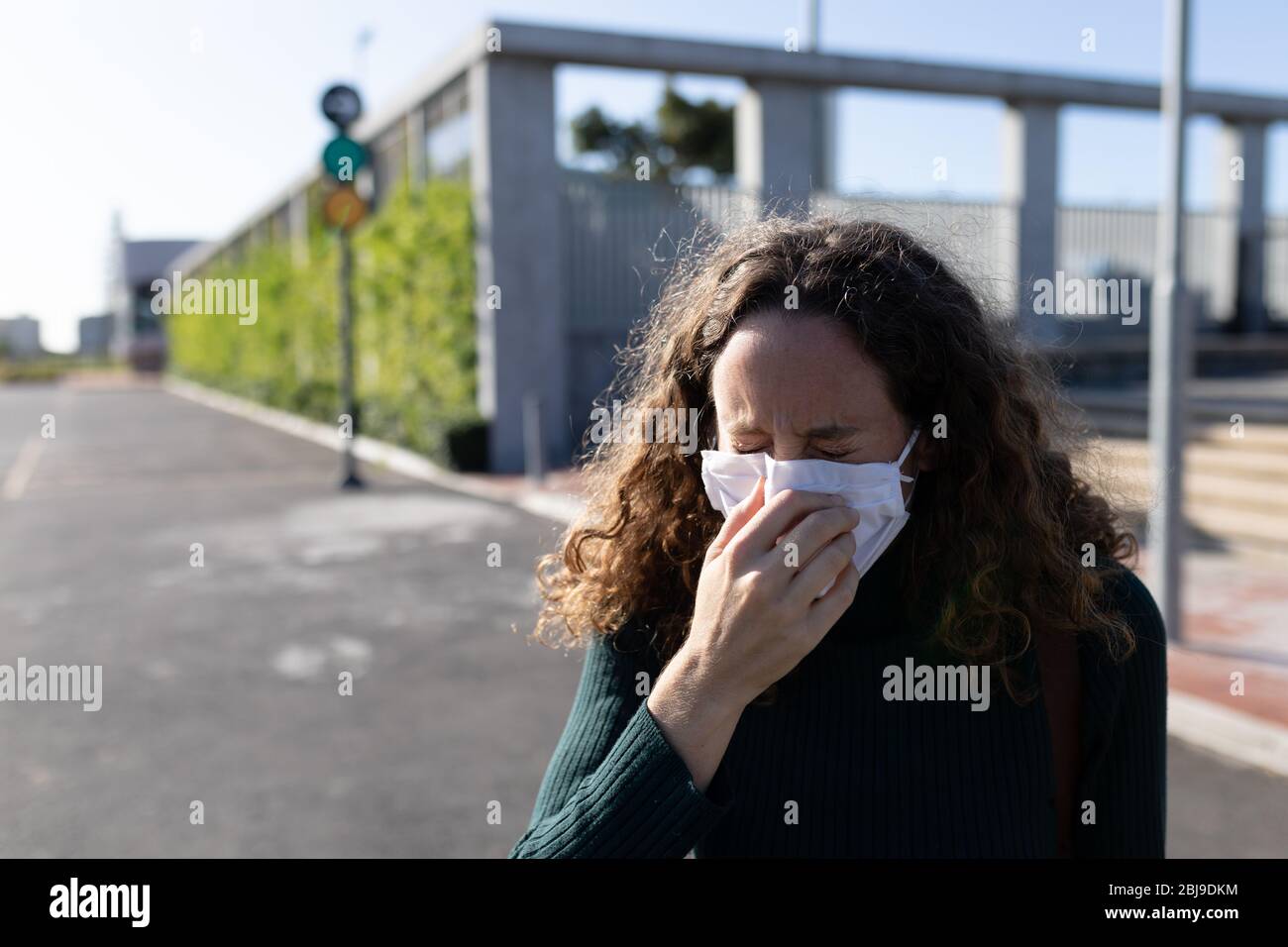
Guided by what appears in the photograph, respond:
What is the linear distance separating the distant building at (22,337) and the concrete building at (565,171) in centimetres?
7593

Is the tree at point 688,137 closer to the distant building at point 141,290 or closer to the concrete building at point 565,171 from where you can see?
the concrete building at point 565,171

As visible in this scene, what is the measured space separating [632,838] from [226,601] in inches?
294

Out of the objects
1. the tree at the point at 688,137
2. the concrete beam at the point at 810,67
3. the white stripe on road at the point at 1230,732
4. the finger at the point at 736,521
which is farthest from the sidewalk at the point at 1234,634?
the tree at the point at 688,137

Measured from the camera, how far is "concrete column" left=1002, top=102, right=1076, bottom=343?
58.1ft

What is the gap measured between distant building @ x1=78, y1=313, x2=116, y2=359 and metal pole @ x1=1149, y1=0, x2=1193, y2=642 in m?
95.0

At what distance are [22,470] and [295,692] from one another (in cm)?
1461

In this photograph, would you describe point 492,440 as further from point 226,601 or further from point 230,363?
point 230,363

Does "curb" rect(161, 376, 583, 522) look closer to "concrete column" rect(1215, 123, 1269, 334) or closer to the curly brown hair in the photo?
the curly brown hair

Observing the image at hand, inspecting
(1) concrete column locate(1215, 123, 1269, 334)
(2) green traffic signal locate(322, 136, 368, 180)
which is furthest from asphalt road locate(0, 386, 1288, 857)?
(1) concrete column locate(1215, 123, 1269, 334)

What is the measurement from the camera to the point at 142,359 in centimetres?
7194

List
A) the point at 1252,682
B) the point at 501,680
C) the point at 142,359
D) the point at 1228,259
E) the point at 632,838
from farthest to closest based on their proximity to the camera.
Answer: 1. the point at 142,359
2. the point at 1228,259
3. the point at 501,680
4. the point at 1252,682
5. the point at 632,838

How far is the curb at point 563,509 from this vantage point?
5031mm
